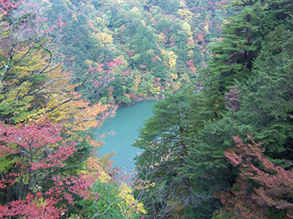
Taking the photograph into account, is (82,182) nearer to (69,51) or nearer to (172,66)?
(69,51)

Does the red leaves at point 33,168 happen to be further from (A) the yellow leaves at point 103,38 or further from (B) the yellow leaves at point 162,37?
(B) the yellow leaves at point 162,37

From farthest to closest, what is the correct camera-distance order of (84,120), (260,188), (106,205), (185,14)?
(185,14) < (84,120) < (106,205) < (260,188)

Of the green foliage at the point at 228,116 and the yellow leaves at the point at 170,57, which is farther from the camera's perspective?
the yellow leaves at the point at 170,57

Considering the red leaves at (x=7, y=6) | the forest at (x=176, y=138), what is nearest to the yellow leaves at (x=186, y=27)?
the forest at (x=176, y=138)

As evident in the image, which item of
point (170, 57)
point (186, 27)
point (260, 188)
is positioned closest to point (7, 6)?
point (260, 188)

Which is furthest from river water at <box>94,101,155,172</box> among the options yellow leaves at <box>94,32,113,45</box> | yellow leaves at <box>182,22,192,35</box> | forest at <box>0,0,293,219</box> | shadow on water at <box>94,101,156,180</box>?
yellow leaves at <box>182,22,192,35</box>

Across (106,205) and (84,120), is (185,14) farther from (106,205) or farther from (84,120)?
(106,205)
